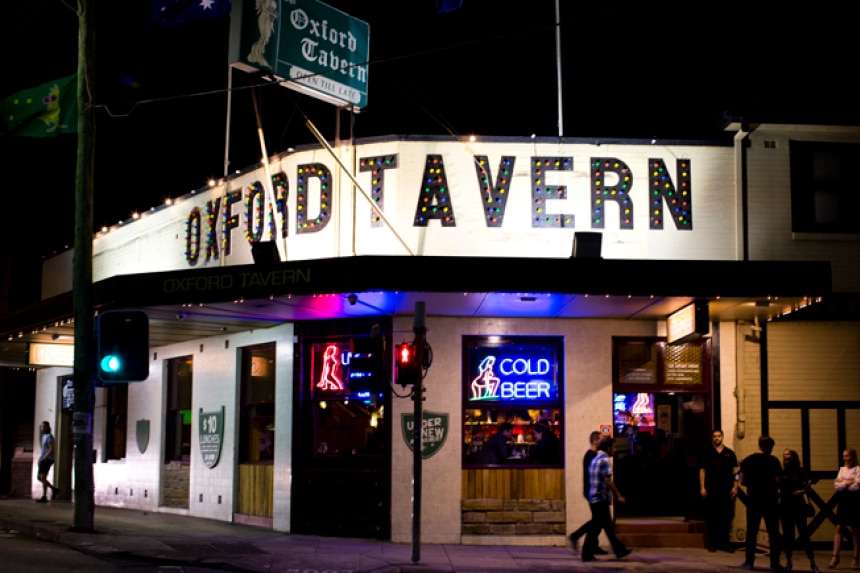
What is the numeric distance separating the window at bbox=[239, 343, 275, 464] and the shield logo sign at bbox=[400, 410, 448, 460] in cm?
309

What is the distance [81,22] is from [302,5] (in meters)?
3.52

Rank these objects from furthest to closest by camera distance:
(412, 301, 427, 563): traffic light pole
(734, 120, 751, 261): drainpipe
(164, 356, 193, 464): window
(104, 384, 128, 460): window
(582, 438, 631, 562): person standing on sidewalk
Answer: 1. (104, 384, 128, 460): window
2. (164, 356, 193, 464): window
3. (734, 120, 751, 261): drainpipe
4. (582, 438, 631, 562): person standing on sidewalk
5. (412, 301, 427, 563): traffic light pole

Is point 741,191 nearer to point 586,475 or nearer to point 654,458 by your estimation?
point 654,458

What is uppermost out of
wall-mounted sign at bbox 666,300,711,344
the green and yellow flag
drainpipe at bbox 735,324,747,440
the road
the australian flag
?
the australian flag

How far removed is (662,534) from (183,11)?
1165 centimetres

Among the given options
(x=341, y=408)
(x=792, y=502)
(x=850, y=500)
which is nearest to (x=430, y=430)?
(x=341, y=408)

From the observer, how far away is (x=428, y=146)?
15.7m

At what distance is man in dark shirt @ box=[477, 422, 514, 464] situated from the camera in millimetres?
15906

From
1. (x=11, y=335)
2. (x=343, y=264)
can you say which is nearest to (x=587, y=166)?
(x=343, y=264)

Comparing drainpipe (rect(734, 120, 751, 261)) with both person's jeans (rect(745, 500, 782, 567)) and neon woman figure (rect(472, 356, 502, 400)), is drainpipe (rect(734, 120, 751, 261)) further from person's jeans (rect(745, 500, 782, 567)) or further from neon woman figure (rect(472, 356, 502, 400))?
neon woman figure (rect(472, 356, 502, 400))

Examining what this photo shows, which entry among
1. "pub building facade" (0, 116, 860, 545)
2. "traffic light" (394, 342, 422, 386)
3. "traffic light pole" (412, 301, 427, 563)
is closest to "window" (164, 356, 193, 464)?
"pub building facade" (0, 116, 860, 545)

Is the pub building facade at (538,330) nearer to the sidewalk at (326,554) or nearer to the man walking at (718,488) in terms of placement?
the man walking at (718,488)

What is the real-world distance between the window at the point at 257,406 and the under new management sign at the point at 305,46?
15.9 ft

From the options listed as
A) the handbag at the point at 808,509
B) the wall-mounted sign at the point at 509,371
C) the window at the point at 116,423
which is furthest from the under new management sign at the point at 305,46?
the window at the point at 116,423
